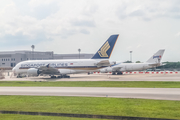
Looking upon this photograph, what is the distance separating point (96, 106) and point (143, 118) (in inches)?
140

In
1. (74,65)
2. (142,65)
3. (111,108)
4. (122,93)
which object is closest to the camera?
(111,108)

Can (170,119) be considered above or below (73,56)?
below

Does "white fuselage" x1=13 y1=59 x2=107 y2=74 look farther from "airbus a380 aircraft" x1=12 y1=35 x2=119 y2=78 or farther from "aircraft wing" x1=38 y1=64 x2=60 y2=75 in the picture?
"aircraft wing" x1=38 y1=64 x2=60 y2=75

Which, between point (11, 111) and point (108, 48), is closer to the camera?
point (11, 111)

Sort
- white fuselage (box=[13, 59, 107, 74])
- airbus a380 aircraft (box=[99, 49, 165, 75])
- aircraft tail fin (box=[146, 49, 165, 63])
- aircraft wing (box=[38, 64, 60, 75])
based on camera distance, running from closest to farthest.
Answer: aircraft wing (box=[38, 64, 60, 75]), white fuselage (box=[13, 59, 107, 74]), aircraft tail fin (box=[146, 49, 165, 63]), airbus a380 aircraft (box=[99, 49, 165, 75])

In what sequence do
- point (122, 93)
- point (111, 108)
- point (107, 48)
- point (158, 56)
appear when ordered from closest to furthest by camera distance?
point (111, 108) → point (122, 93) → point (107, 48) → point (158, 56)

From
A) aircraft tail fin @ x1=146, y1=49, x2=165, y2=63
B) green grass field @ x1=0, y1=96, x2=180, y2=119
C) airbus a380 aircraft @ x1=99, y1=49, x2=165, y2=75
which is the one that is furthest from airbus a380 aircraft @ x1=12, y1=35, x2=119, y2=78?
green grass field @ x1=0, y1=96, x2=180, y2=119

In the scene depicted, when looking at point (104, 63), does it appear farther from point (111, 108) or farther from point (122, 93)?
point (111, 108)

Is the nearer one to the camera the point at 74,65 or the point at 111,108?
the point at 111,108

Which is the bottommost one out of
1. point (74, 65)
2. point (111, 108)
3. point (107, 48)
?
point (111, 108)

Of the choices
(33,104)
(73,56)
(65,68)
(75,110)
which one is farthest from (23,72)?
(73,56)

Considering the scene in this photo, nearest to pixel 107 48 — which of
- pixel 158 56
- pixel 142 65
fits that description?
pixel 142 65

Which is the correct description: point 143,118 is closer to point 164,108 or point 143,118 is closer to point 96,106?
point 164,108

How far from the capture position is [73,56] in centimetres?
12675
